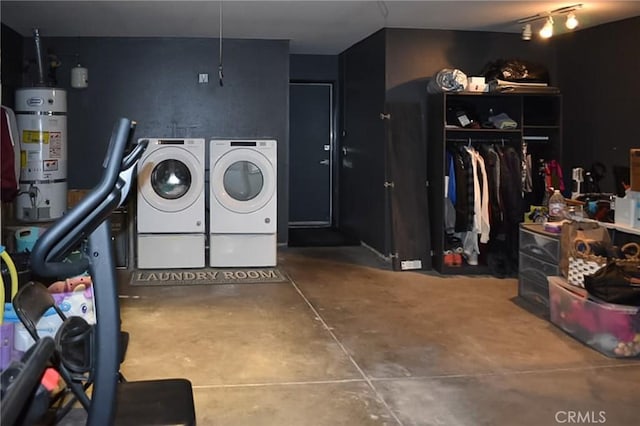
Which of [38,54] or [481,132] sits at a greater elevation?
[38,54]

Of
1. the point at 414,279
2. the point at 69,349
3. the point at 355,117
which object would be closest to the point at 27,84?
the point at 355,117

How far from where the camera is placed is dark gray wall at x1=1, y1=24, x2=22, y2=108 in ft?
20.6

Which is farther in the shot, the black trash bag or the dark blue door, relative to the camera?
the dark blue door

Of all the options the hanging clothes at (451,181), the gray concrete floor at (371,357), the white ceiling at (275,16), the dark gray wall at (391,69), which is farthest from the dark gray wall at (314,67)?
the gray concrete floor at (371,357)

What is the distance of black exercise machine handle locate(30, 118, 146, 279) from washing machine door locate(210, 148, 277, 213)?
4.22 m

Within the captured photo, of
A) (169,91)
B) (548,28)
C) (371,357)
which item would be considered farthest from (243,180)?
(548,28)

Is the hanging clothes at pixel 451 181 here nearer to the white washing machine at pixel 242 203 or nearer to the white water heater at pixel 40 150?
the white washing machine at pixel 242 203

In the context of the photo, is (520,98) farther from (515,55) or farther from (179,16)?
(179,16)

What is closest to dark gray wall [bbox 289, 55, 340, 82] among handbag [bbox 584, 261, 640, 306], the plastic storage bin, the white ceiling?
the white ceiling

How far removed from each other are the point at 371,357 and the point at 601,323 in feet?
4.48

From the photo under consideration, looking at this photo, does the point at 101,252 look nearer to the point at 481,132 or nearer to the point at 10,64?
the point at 481,132

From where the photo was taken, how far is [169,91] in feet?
23.6

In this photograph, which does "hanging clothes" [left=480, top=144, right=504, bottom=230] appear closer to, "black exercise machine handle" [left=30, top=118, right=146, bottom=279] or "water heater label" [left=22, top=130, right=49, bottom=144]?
"water heater label" [left=22, top=130, right=49, bottom=144]

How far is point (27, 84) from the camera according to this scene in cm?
691
